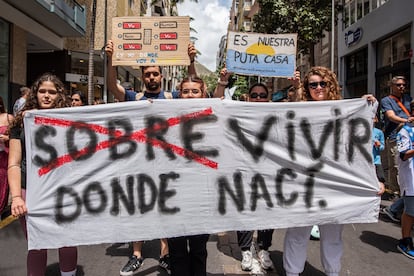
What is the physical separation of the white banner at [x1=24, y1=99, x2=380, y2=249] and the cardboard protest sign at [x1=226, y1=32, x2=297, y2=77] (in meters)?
2.15

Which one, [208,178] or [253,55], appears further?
[253,55]

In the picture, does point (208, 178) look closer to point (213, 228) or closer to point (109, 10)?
point (213, 228)

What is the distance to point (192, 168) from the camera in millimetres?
2924

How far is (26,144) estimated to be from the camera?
2.77 m

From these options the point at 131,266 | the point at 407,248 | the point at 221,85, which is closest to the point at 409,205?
the point at 407,248

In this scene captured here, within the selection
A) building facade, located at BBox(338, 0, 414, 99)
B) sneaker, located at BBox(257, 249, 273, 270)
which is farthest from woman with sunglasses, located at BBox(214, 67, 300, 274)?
building facade, located at BBox(338, 0, 414, 99)

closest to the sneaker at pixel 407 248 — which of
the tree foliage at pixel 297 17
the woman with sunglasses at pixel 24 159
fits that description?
the woman with sunglasses at pixel 24 159

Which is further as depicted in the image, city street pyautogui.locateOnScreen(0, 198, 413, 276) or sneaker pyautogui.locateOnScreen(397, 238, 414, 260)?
sneaker pyautogui.locateOnScreen(397, 238, 414, 260)

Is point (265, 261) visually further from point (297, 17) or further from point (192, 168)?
point (297, 17)

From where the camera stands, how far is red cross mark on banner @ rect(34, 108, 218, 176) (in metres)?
2.79

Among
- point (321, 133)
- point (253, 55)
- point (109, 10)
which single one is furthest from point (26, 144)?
point (109, 10)

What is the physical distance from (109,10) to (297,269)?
19.7 m

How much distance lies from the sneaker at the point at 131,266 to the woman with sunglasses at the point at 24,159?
2.40 feet

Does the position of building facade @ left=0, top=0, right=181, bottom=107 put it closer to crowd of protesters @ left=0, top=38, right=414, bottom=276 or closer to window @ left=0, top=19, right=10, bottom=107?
window @ left=0, top=19, right=10, bottom=107
